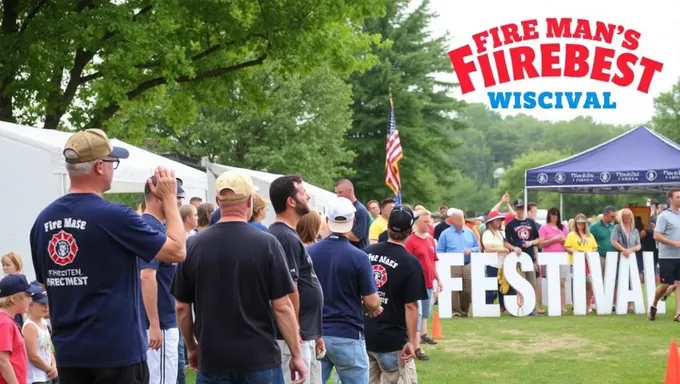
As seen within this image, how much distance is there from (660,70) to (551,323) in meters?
12.2

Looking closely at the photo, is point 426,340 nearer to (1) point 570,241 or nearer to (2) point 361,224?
(2) point 361,224

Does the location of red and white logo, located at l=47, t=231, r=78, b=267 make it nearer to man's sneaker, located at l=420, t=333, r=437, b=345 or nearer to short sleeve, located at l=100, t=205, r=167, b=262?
short sleeve, located at l=100, t=205, r=167, b=262

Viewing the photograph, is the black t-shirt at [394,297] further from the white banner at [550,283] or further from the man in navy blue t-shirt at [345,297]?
the white banner at [550,283]

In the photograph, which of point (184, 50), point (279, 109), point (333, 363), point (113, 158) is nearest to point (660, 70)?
point (184, 50)

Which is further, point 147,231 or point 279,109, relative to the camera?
point 279,109

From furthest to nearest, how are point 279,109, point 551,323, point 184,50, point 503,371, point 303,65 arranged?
point 279,109 → point 303,65 → point 184,50 → point 551,323 → point 503,371

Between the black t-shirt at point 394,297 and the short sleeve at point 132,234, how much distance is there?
304 centimetres

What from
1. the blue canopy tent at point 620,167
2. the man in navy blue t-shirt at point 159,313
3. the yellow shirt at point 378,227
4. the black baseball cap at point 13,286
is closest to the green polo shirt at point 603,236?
the blue canopy tent at point 620,167

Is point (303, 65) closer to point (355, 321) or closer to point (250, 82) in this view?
point (250, 82)

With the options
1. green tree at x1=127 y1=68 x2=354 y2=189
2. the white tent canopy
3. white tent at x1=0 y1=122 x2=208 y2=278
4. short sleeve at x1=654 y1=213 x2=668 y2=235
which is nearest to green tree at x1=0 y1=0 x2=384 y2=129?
the white tent canopy

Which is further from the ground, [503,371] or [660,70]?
[660,70]

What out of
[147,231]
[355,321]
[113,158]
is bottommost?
[355,321]

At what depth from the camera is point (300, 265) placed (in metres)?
6.43

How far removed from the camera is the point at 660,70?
26516 mm
